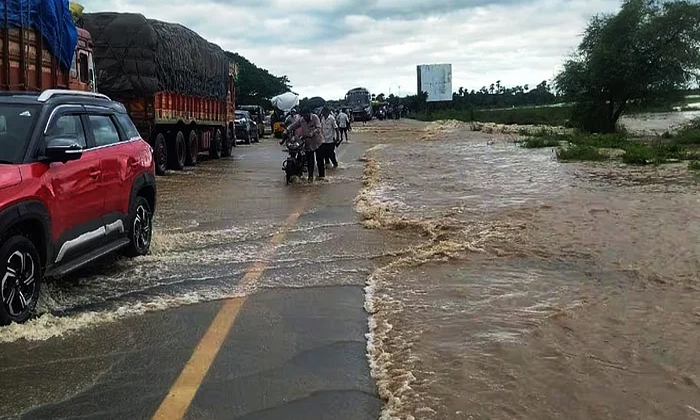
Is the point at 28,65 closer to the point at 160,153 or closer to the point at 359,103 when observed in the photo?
the point at 160,153

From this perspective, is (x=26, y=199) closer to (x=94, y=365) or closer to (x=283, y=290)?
(x=94, y=365)

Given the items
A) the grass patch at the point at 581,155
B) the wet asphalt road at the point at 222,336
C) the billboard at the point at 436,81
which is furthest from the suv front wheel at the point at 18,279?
the billboard at the point at 436,81

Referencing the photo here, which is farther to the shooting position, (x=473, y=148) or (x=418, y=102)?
(x=418, y=102)

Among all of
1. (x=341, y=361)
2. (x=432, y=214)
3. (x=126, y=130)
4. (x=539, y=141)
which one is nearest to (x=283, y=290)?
(x=341, y=361)

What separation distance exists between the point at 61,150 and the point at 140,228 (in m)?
2.30

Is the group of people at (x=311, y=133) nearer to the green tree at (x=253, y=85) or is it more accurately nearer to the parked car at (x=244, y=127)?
the parked car at (x=244, y=127)

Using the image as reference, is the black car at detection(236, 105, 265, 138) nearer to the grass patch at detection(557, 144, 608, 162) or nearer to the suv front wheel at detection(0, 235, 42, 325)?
the grass patch at detection(557, 144, 608, 162)

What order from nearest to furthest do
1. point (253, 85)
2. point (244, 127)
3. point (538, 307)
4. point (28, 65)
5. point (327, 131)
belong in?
point (538, 307), point (28, 65), point (327, 131), point (244, 127), point (253, 85)

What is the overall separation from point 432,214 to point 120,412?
7590 mm

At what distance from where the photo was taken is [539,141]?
28.5m

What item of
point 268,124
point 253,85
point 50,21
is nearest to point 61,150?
point 50,21

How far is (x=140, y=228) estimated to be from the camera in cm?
778

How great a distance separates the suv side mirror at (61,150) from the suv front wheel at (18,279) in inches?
25.7

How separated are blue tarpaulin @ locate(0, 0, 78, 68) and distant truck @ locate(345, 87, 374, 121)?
56.4 metres
